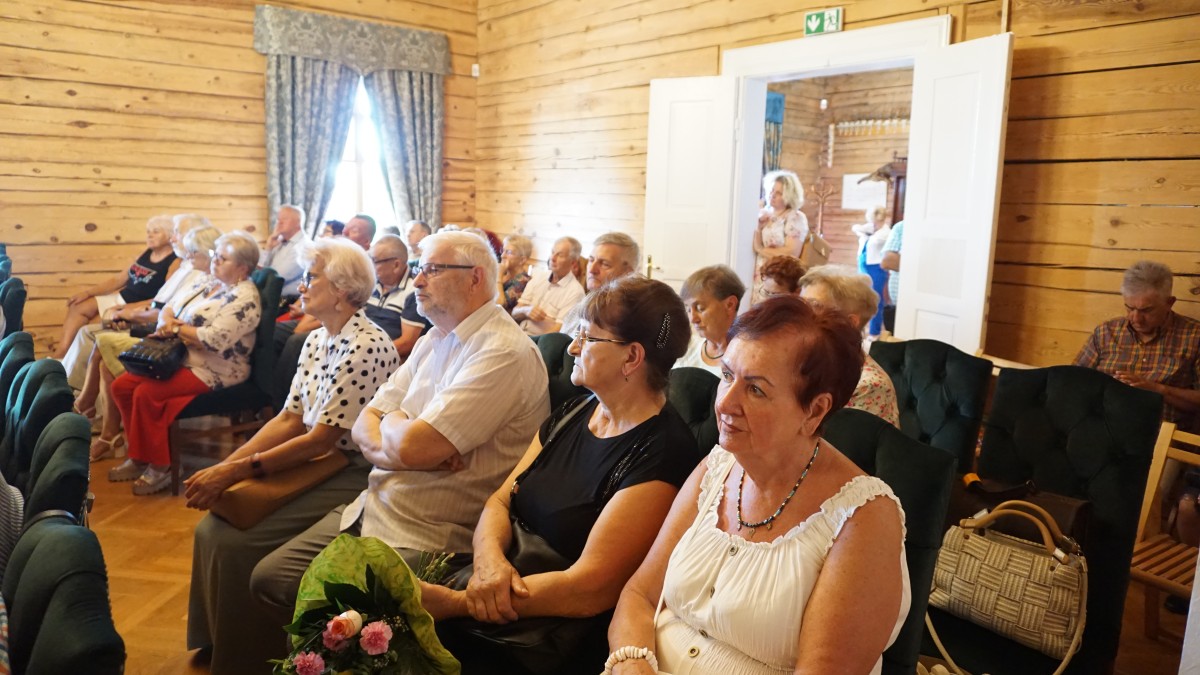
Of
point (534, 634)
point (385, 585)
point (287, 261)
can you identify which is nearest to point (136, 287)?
point (287, 261)

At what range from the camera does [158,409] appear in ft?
13.9

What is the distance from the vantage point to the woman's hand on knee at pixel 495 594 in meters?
1.79

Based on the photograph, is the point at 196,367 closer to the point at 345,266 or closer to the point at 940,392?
the point at 345,266

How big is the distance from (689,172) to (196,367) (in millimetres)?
3353

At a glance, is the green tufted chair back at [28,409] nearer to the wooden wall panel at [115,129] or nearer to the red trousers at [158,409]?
the red trousers at [158,409]

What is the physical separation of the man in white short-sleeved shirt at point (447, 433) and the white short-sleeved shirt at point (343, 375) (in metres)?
0.18

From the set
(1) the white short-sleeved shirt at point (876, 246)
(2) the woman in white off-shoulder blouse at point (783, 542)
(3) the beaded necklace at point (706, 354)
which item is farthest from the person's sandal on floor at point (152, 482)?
(1) the white short-sleeved shirt at point (876, 246)

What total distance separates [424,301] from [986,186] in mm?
2987

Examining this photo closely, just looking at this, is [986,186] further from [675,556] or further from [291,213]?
[291,213]

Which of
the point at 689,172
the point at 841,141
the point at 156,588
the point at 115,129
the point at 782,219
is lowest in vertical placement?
the point at 156,588

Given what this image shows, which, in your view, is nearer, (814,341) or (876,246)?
(814,341)

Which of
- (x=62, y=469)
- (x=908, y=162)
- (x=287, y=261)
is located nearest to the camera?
(x=62, y=469)

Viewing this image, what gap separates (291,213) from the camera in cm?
673

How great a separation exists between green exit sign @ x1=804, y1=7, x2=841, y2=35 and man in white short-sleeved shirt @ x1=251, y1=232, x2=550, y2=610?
11.5ft
